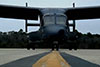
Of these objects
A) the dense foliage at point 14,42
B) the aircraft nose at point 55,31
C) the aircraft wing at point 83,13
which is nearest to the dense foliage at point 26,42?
A: the dense foliage at point 14,42

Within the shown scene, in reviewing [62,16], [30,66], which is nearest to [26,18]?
[62,16]

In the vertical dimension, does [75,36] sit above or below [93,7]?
below

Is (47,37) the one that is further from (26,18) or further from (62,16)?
(26,18)

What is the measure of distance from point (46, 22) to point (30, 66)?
52.5ft

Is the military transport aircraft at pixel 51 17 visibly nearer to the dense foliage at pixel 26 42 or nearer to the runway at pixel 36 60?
the runway at pixel 36 60

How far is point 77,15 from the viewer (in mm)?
34125

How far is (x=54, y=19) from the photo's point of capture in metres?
26.9

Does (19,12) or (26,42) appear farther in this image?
(26,42)

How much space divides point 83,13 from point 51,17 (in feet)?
24.0

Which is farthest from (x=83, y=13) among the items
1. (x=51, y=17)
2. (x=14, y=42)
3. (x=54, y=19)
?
(x=14, y=42)

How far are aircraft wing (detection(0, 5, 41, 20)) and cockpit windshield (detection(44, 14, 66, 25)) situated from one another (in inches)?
154

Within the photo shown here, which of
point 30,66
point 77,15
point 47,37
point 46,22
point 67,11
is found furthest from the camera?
point 77,15

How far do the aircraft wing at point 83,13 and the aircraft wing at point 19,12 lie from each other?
3.43m

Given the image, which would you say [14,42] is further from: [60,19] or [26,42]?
[60,19]
